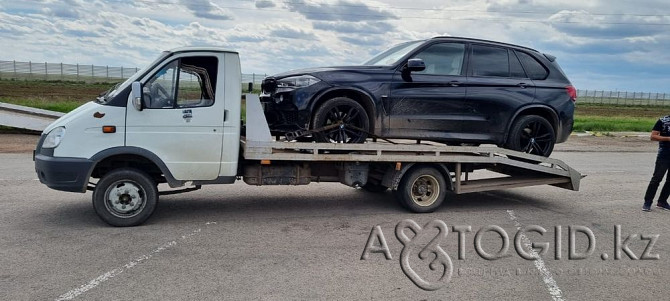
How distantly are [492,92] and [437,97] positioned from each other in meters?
0.90

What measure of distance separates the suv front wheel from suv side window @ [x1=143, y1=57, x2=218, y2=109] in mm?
4390

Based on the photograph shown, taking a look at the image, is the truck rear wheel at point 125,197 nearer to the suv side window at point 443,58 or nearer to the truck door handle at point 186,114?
the truck door handle at point 186,114

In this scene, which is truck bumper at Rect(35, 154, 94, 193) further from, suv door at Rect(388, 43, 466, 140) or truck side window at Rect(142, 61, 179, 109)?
suv door at Rect(388, 43, 466, 140)

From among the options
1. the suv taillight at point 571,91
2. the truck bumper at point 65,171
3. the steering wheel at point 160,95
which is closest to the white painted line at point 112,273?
the truck bumper at point 65,171

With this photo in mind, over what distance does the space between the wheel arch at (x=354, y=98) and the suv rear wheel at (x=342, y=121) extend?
0.21 feet

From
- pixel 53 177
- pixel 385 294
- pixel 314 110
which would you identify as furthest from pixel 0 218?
pixel 385 294

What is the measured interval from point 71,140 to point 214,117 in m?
1.60

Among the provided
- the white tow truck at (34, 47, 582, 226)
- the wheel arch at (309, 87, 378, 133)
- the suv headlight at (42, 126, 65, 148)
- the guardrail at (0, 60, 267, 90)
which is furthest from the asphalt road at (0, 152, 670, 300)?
the guardrail at (0, 60, 267, 90)

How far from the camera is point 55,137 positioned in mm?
6426

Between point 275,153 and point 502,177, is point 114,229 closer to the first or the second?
point 275,153

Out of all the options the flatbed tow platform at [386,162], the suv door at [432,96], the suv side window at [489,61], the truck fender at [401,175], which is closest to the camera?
the flatbed tow platform at [386,162]

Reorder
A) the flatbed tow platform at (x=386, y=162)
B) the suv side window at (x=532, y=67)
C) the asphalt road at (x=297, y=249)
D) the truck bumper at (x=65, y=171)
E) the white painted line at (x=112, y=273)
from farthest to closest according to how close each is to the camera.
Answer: the suv side window at (x=532, y=67) → the flatbed tow platform at (x=386, y=162) → the truck bumper at (x=65, y=171) → the asphalt road at (x=297, y=249) → the white painted line at (x=112, y=273)

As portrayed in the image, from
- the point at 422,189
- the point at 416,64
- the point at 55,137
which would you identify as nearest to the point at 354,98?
the point at 416,64

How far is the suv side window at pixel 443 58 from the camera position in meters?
7.97
